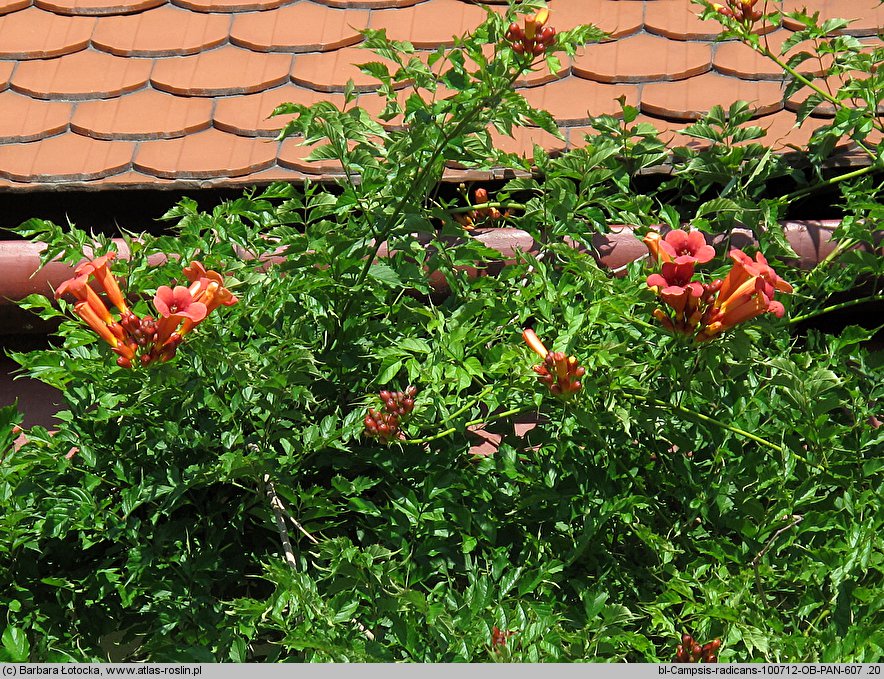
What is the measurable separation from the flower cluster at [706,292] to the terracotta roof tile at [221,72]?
5.54 feet

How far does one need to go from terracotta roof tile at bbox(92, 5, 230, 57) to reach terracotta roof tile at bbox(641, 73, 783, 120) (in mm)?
1430

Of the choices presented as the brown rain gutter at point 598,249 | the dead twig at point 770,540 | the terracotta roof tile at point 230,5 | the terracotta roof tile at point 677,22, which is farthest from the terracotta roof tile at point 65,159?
the dead twig at point 770,540

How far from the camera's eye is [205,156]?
330 centimetres

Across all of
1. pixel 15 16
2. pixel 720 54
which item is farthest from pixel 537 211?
pixel 15 16

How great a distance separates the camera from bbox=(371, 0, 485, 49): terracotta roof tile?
3.53m

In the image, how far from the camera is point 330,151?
271cm

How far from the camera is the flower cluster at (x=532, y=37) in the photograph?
7.52 feet

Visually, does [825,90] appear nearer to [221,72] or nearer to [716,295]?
[716,295]

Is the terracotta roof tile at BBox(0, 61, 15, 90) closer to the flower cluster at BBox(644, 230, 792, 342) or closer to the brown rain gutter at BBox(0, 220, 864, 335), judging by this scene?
the brown rain gutter at BBox(0, 220, 864, 335)

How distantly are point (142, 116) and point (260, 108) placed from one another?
0.38 meters

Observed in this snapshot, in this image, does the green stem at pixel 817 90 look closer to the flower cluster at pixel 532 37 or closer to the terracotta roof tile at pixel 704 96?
the terracotta roof tile at pixel 704 96

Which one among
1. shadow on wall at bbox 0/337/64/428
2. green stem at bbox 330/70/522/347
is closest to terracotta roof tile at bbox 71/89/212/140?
shadow on wall at bbox 0/337/64/428

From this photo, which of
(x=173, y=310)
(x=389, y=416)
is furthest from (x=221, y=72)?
(x=389, y=416)
